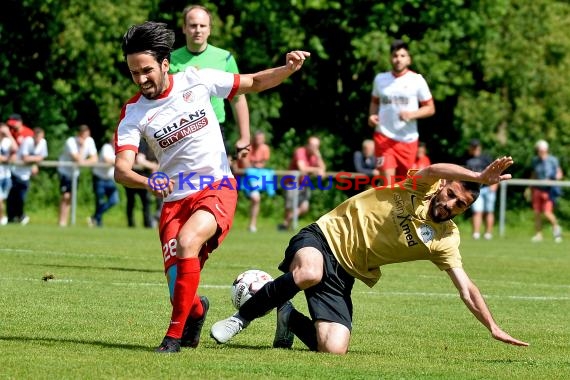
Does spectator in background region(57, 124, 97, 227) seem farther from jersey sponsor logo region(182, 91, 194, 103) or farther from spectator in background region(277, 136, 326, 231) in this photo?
jersey sponsor logo region(182, 91, 194, 103)

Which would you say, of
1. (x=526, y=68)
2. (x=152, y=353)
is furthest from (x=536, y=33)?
(x=152, y=353)

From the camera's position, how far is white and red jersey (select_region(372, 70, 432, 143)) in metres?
16.0

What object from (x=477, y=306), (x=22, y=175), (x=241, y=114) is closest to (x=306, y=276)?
(x=477, y=306)

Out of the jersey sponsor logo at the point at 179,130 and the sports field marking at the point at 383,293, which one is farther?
the sports field marking at the point at 383,293

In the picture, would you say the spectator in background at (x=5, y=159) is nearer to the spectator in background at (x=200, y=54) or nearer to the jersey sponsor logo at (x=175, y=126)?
the spectator in background at (x=200, y=54)

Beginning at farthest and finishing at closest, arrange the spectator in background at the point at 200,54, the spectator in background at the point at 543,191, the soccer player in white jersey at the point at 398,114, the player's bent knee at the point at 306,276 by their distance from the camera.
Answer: the spectator in background at the point at 543,191 → the soccer player in white jersey at the point at 398,114 → the spectator in background at the point at 200,54 → the player's bent knee at the point at 306,276

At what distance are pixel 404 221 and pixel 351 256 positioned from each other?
1.34 ft

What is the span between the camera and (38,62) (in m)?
33.4

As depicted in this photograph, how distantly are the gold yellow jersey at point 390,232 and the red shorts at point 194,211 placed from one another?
769 mm

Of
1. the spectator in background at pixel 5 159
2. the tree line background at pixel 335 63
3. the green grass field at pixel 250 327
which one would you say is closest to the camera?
the green grass field at pixel 250 327

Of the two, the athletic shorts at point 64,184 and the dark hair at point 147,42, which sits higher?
the dark hair at point 147,42

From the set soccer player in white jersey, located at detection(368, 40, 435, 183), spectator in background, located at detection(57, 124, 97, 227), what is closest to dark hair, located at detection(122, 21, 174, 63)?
soccer player in white jersey, located at detection(368, 40, 435, 183)

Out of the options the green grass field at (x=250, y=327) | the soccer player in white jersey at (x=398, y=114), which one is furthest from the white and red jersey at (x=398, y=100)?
the green grass field at (x=250, y=327)

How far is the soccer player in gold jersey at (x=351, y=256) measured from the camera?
25.6 ft
